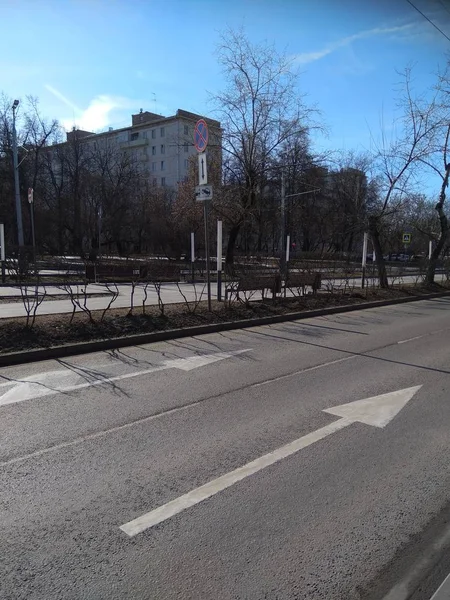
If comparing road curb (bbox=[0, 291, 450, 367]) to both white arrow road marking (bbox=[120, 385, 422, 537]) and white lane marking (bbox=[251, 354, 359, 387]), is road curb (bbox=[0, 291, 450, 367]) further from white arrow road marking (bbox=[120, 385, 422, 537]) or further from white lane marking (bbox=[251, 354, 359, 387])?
white arrow road marking (bbox=[120, 385, 422, 537])

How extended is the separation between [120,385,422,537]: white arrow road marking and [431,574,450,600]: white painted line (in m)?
1.56

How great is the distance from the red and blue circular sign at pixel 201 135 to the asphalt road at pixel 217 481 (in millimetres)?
5644

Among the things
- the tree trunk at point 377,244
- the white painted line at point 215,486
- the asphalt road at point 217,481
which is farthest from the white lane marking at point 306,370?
the tree trunk at point 377,244

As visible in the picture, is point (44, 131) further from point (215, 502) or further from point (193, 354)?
point (215, 502)

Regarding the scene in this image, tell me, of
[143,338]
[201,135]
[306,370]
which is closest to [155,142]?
[201,135]

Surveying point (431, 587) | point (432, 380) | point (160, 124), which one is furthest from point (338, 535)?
point (160, 124)

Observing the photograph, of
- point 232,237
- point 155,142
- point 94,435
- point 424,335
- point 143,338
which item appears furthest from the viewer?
point 155,142

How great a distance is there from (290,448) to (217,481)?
910 mm

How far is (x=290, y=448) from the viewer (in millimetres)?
4121

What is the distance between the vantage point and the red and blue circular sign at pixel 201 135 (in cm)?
1009

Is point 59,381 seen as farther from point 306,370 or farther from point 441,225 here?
point 441,225

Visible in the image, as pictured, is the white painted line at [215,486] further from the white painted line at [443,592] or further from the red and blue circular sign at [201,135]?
the red and blue circular sign at [201,135]

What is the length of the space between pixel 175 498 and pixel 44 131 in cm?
4889

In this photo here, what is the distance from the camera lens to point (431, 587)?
2420 mm
